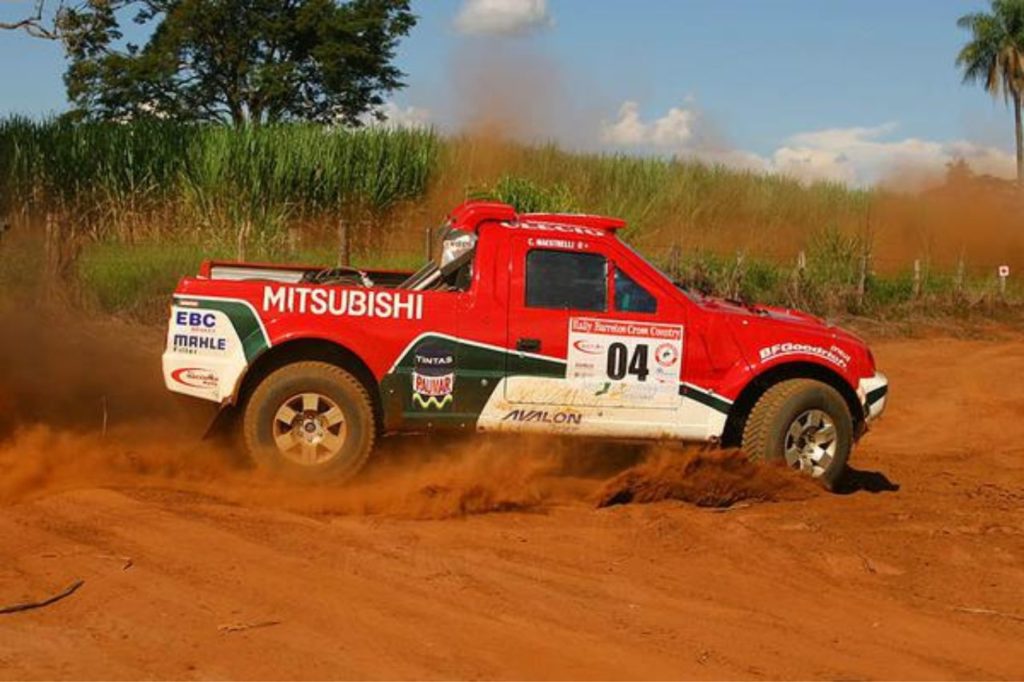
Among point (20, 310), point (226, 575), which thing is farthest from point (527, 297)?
point (20, 310)

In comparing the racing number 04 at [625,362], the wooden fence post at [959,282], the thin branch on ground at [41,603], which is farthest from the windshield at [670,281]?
the wooden fence post at [959,282]

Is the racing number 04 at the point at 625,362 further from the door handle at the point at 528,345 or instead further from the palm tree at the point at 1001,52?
the palm tree at the point at 1001,52

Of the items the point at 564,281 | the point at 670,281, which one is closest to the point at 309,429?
the point at 564,281

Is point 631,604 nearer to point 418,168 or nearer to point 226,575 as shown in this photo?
point 226,575

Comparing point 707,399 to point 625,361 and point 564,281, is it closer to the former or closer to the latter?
point 625,361

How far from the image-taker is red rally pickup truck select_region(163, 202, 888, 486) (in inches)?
287

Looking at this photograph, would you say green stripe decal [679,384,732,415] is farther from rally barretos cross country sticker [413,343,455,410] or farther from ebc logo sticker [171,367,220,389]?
ebc logo sticker [171,367,220,389]

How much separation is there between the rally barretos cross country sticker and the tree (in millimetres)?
30260

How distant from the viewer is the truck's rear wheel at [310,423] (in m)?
7.22

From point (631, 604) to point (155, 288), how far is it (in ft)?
36.1

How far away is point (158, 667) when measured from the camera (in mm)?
4234

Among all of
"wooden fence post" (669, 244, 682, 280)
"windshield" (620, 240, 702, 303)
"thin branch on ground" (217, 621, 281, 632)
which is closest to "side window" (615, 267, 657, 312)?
"windshield" (620, 240, 702, 303)

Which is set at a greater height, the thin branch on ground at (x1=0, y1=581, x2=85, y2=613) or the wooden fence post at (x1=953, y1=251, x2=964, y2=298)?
the wooden fence post at (x1=953, y1=251, x2=964, y2=298)

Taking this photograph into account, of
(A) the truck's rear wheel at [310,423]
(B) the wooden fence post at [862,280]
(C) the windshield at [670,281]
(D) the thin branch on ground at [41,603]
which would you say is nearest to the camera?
(D) the thin branch on ground at [41,603]
